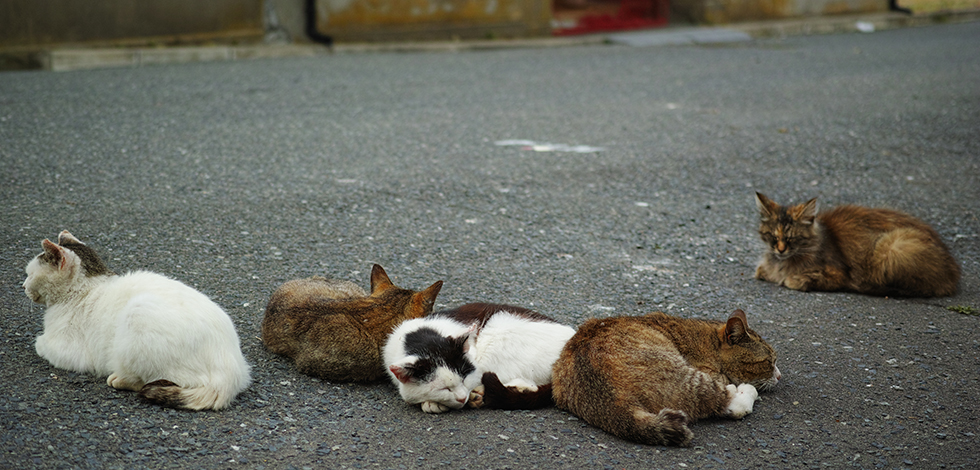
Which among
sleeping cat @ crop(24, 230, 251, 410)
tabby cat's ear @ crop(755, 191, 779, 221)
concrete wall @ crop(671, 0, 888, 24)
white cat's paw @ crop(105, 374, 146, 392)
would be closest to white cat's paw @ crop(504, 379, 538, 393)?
sleeping cat @ crop(24, 230, 251, 410)

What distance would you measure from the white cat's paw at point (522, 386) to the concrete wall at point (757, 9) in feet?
51.2

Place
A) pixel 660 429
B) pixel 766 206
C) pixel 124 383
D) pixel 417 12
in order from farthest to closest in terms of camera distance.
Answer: pixel 417 12 → pixel 766 206 → pixel 124 383 → pixel 660 429

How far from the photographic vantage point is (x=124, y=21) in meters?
11.3

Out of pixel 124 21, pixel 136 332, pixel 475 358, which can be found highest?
pixel 124 21

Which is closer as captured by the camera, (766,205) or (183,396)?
(183,396)

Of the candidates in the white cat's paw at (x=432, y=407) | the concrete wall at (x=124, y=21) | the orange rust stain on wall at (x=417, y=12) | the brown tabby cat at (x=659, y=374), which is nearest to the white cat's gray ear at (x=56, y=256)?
the white cat's paw at (x=432, y=407)

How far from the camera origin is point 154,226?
16.9 ft

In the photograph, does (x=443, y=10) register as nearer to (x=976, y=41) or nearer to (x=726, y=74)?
(x=726, y=74)

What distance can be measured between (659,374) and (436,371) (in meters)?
0.92

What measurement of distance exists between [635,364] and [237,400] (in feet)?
5.47

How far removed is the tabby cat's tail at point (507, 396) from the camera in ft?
10.9

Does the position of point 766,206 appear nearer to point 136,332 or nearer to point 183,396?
point 183,396

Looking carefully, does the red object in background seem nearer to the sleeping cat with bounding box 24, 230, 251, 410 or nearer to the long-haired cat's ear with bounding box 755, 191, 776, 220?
→ the long-haired cat's ear with bounding box 755, 191, 776, 220

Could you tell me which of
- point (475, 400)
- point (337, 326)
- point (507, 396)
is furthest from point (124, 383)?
point (507, 396)
